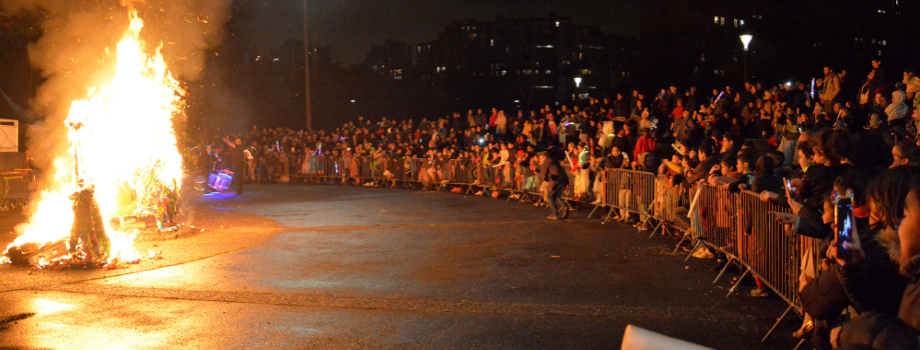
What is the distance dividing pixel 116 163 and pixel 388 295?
6594 millimetres

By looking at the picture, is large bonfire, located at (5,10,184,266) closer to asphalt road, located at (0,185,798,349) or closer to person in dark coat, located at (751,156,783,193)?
asphalt road, located at (0,185,798,349)

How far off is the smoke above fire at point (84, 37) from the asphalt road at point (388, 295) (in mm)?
3791

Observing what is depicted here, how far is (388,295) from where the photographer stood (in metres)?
7.38

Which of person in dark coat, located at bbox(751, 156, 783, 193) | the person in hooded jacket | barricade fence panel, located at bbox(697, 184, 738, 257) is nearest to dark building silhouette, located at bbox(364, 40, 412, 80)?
the person in hooded jacket

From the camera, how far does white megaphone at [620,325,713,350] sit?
2.54 m

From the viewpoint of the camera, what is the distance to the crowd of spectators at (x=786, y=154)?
3.15 metres

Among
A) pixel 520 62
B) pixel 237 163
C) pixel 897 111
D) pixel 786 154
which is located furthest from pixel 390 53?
pixel 897 111

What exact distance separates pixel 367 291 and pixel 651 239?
5362mm

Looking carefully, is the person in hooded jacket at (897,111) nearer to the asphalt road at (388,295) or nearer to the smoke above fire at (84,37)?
the asphalt road at (388,295)

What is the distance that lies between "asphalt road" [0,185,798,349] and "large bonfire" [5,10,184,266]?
61 centimetres

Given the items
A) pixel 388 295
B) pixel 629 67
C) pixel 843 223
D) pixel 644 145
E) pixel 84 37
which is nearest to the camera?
pixel 843 223

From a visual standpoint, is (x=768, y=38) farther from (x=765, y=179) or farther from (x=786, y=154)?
(x=765, y=179)

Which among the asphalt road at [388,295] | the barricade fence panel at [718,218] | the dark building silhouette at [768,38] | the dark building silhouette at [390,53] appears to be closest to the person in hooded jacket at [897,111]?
the asphalt road at [388,295]

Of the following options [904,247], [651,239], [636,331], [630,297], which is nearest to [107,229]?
[630,297]
